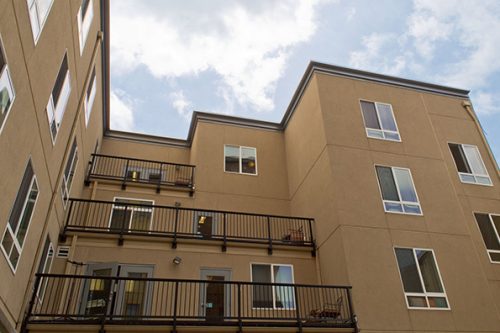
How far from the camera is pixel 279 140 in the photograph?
15992mm

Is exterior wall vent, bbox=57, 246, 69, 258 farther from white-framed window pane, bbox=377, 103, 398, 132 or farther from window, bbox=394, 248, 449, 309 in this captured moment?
white-framed window pane, bbox=377, 103, 398, 132

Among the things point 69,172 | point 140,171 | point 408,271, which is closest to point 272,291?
point 408,271

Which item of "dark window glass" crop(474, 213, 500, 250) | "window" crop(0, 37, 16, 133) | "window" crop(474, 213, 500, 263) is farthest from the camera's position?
"dark window glass" crop(474, 213, 500, 250)

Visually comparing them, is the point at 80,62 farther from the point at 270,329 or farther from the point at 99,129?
the point at 270,329

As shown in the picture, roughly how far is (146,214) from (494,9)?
16.1m

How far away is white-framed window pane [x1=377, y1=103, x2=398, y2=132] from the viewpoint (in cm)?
1273

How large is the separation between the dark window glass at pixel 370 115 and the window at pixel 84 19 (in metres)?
8.96

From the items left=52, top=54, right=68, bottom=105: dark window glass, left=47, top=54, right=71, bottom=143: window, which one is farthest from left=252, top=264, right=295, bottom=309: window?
left=52, top=54, right=68, bottom=105: dark window glass

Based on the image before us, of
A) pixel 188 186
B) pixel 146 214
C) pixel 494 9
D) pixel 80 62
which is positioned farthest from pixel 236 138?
pixel 494 9

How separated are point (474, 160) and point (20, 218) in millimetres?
13724

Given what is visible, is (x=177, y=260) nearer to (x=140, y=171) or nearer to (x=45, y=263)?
(x=45, y=263)

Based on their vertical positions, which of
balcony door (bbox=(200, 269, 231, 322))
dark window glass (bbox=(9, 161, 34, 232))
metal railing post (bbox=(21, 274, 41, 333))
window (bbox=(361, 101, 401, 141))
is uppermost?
window (bbox=(361, 101, 401, 141))

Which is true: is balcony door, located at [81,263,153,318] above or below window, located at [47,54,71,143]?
below

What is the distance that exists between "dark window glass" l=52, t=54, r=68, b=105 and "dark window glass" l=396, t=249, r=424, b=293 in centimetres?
940
